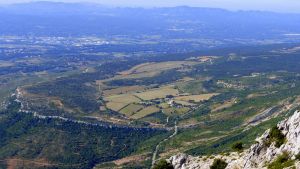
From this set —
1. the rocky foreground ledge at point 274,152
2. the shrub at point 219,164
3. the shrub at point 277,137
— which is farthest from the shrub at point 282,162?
the shrub at point 219,164

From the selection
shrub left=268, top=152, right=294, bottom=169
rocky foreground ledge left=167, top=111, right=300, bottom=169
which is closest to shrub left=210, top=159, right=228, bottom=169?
rocky foreground ledge left=167, top=111, right=300, bottom=169

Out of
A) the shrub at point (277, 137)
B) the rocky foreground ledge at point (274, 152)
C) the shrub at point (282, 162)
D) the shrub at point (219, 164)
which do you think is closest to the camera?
the shrub at point (282, 162)

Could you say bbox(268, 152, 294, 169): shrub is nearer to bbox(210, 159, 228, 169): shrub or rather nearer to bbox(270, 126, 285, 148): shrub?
bbox(270, 126, 285, 148): shrub

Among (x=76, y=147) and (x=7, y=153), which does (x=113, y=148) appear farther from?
(x=7, y=153)

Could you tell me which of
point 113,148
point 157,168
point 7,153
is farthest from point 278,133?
point 7,153

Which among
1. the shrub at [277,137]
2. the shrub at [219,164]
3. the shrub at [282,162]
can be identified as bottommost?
the shrub at [219,164]

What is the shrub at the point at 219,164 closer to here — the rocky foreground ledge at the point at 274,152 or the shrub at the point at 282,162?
the rocky foreground ledge at the point at 274,152
